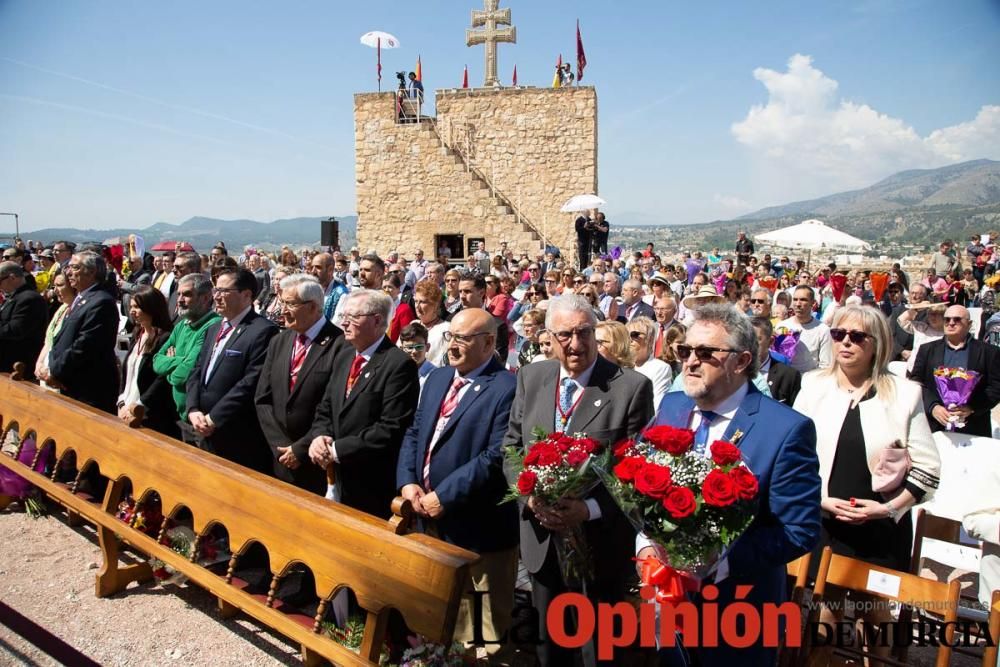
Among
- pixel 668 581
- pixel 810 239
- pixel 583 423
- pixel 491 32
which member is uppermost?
pixel 491 32

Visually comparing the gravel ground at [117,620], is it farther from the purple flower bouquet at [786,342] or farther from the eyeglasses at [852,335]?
the purple flower bouquet at [786,342]

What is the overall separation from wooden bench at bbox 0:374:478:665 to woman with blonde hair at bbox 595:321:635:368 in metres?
1.87

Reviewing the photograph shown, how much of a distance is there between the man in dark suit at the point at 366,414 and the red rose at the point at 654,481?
6.56 ft

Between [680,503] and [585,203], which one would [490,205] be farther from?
[680,503]

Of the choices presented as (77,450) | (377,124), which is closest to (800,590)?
(77,450)

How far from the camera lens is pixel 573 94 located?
69.1 feet

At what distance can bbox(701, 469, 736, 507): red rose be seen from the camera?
208cm

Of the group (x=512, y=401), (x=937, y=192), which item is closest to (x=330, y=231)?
(x=512, y=401)

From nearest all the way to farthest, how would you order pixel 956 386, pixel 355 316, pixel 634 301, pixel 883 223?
pixel 355 316
pixel 956 386
pixel 634 301
pixel 883 223

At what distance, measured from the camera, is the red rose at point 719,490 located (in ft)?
6.82

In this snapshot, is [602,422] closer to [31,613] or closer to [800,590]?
[800,590]

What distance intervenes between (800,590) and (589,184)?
19.4 meters

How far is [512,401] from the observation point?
354cm

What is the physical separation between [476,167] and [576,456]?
20715 mm
